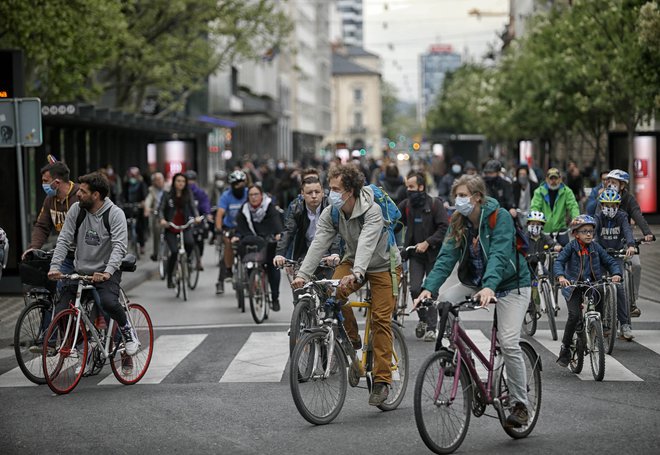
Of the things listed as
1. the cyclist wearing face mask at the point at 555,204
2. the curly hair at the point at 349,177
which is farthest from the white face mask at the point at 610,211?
the curly hair at the point at 349,177

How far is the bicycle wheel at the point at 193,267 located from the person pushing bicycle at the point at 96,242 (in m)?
8.16

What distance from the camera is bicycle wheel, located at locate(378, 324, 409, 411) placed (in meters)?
9.52

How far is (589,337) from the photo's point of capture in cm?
1100

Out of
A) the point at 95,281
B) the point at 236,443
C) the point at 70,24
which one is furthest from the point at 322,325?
the point at 70,24

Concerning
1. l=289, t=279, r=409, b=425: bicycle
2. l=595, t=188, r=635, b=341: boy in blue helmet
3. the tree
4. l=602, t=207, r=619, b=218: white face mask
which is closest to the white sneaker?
l=595, t=188, r=635, b=341: boy in blue helmet

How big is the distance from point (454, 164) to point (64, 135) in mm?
9133

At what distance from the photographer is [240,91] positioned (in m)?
84.1

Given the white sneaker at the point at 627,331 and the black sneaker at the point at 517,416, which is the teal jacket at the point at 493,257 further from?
the white sneaker at the point at 627,331

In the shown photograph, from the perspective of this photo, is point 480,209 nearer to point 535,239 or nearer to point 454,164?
point 535,239

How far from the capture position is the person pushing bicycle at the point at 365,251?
909 cm

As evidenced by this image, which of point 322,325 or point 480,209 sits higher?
point 480,209

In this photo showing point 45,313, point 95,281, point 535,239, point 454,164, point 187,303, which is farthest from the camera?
point 454,164

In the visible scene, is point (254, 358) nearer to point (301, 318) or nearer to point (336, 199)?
point (301, 318)

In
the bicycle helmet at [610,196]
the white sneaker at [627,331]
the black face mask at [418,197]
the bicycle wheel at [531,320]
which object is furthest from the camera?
the black face mask at [418,197]
